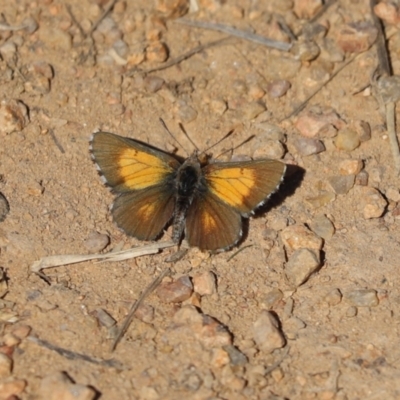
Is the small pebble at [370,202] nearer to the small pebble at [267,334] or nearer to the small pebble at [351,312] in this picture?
the small pebble at [351,312]

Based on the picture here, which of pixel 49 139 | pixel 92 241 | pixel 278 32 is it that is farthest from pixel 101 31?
pixel 92 241

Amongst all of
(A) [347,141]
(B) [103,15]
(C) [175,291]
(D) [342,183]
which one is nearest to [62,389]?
(C) [175,291]

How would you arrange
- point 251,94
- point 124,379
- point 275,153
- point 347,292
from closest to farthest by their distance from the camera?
point 124,379 < point 347,292 < point 275,153 < point 251,94

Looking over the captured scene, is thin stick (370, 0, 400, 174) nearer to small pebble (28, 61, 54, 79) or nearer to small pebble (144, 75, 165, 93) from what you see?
small pebble (144, 75, 165, 93)

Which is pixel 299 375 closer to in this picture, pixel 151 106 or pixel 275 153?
pixel 275 153

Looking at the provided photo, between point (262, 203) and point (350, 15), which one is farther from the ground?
point (350, 15)
